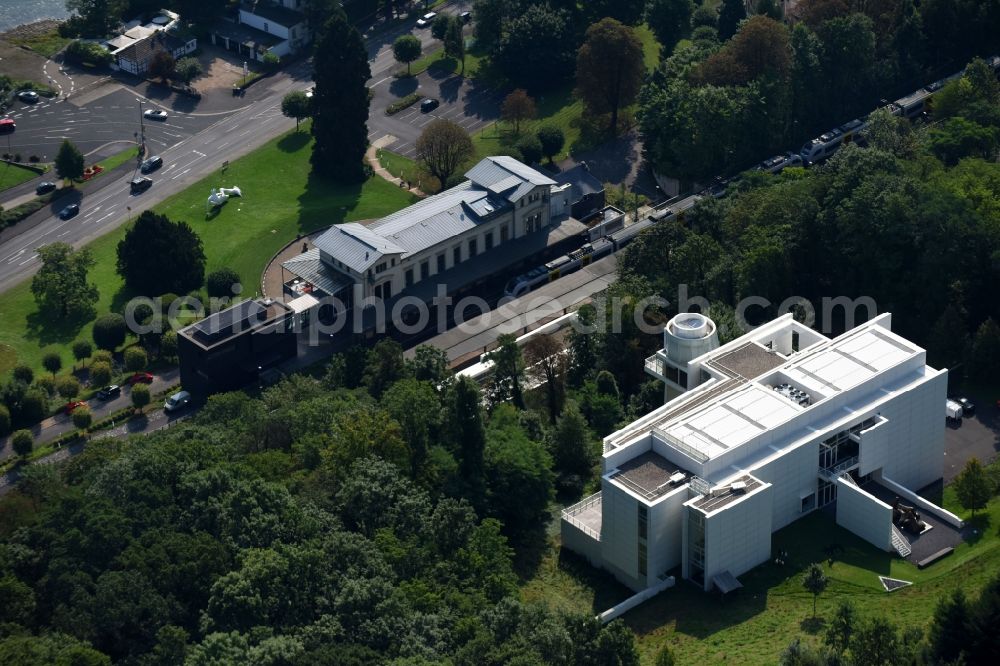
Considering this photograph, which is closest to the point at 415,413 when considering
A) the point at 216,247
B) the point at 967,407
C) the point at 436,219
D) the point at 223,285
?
the point at 436,219

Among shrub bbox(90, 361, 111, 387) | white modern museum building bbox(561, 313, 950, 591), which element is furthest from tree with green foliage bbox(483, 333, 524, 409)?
shrub bbox(90, 361, 111, 387)

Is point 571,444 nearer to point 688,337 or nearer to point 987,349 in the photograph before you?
point 688,337

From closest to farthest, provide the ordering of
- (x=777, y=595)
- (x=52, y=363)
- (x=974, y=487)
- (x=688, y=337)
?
(x=777, y=595) < (x=974, y=487) < (x=688, y=337) < (x=52, y=363)

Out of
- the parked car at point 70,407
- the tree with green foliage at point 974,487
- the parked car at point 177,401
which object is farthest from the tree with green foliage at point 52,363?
the tree with green foliage at point 974,487

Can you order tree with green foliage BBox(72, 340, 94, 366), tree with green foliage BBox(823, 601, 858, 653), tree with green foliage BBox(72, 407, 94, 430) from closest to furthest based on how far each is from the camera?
tree with green foliage BBox(823, 601, 858, 653) → tree with green foliage BBox(72, 407, 94, 430) → tree with green foliage BBox(72, 340, 94, 366)

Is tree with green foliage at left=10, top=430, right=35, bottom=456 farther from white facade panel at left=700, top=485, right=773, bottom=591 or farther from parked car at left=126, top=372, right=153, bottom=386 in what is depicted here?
white facade panel at left=700, top=485, right=773, bottom=591

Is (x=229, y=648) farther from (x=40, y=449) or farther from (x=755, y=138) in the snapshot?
(x=755, y=138)


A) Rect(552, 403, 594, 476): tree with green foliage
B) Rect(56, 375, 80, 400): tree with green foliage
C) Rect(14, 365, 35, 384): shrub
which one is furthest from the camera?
Rect(14, 365, 35, 384): shrub
